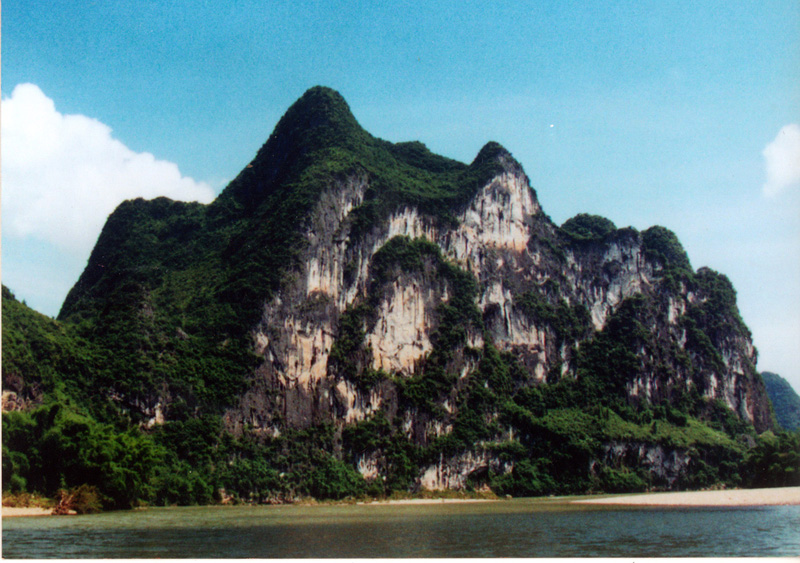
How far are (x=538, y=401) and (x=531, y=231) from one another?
21.1 m

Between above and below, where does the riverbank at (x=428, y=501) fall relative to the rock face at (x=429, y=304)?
below

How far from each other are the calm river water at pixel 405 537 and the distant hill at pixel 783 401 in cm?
9232

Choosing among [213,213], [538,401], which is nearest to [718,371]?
[538,401]

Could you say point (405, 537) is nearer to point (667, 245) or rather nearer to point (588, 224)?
point (667, 245)

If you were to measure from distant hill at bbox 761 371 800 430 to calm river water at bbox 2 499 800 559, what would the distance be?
92318mm

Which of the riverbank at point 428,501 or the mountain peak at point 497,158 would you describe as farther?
the mountain peak at point 497,158

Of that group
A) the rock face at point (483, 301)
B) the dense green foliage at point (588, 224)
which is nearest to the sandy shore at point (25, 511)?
the rock face at point (483, 301)

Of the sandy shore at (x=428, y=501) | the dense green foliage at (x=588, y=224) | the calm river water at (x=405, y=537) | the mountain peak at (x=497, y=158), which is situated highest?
the mountain peak at (x=497, y=158)

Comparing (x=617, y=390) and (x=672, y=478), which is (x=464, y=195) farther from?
(x=672, y=478)

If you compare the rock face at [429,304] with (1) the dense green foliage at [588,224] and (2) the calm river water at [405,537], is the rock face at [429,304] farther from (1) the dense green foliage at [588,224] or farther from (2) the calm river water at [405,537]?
(2) the calm river water at [405,537]

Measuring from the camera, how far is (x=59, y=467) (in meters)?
31.0

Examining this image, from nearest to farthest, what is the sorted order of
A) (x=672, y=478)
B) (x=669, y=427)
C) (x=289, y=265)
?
(x=289, y=265) → (x=672, y=478) → (x=669, y=427)

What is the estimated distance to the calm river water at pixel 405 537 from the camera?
17281 millimetres

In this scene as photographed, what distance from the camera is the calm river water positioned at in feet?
56.7
